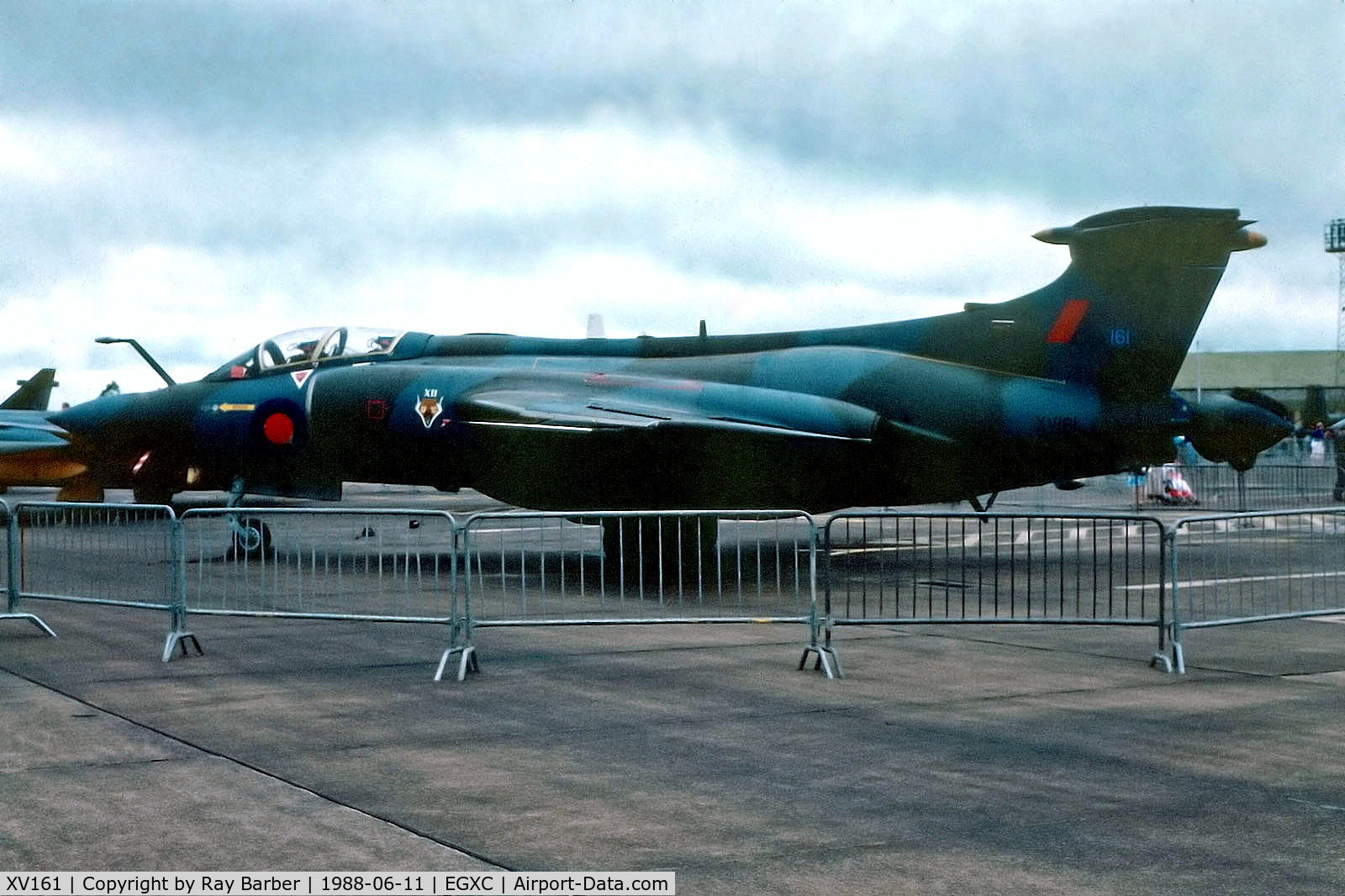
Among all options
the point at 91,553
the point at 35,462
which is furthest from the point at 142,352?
the point at 91,553

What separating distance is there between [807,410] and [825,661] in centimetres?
692

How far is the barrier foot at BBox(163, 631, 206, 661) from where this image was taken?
8.64 m

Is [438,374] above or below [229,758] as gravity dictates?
above

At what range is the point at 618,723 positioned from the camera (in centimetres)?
666

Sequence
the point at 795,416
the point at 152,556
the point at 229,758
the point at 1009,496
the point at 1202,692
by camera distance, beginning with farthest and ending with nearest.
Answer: the point at 1009,496 < the point at 795,416 < the point at 152,556 < the point at 1202,692 < the point at 229,758

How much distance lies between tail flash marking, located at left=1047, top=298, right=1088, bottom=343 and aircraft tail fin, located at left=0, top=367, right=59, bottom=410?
115ft

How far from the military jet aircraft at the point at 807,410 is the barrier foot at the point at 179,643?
5.71 metres

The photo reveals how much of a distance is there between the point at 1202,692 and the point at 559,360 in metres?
10.6

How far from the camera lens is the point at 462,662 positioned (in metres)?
7.97

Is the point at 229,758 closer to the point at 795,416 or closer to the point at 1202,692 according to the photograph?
the point at 1202,692

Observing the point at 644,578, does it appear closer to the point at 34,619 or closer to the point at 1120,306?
the point at 34,619

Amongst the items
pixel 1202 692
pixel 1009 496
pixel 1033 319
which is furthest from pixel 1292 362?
pixel 1202 692

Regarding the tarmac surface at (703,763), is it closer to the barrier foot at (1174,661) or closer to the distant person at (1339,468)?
the barrier foot at (1174,661)

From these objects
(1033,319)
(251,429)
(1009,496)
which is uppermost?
(1033,319)
